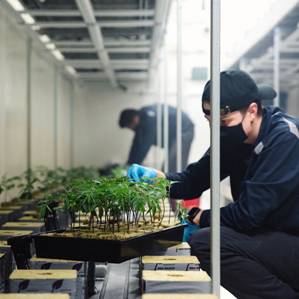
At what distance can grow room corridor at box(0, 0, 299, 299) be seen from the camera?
173 cm

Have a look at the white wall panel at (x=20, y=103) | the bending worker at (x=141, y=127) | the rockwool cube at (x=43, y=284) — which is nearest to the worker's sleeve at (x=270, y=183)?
the rockwool cube at (x=43, y=284)

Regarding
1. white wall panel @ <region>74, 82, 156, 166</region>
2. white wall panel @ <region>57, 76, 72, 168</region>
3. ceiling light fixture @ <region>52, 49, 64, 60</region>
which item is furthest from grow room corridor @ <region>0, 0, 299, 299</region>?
white wall panel @ <region>74, 82, 156, 166</region>

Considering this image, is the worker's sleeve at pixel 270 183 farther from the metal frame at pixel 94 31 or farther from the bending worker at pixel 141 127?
the bending worker at pixel 141 127

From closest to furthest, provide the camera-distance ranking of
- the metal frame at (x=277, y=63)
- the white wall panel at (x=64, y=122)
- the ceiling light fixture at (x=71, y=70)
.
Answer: the metal frame at (x=277, y=63) → the ceiling light fixture at (x=71, y=70) → the white wall panel at (x=64, y=122)

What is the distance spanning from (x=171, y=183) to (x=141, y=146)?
6.44 m

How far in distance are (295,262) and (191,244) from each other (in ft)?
1.42

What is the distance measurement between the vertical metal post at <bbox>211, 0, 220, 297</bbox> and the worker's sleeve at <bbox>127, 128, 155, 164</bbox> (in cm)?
701

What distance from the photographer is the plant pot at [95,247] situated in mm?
1729

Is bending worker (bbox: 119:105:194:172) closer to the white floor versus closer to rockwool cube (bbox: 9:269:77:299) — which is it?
the white floor

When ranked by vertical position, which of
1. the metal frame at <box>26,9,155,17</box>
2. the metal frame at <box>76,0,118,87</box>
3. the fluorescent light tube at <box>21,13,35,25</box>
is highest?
the fluorescent light tube at <box>21,13,35,25</box>

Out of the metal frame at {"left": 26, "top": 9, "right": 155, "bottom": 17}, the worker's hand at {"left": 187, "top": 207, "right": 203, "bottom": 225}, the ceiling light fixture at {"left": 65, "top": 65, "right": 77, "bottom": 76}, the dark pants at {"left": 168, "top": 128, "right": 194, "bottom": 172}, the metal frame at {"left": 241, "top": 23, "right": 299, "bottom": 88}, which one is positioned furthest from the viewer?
the ceiling light fixture at {"left": 65, "top": 65, "right": 77, "bottom": 76}

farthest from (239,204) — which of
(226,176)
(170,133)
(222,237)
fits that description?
(170,133)

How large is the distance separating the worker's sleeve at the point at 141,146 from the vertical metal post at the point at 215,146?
7.01 metres

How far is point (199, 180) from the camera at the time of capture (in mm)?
2828
